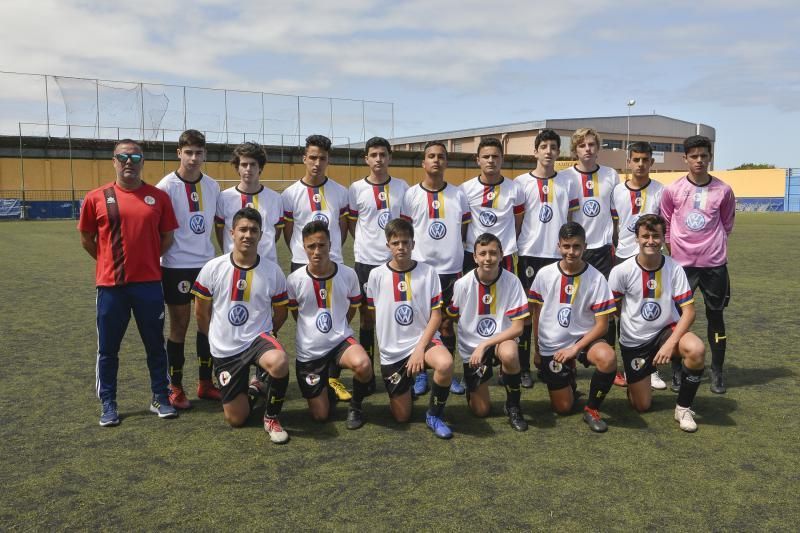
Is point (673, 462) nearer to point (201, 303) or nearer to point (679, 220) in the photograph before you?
point (679, 220)

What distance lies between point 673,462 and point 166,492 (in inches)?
107

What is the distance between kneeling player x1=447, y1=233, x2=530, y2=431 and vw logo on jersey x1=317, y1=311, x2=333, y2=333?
0.84m

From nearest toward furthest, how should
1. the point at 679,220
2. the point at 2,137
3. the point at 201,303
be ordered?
the point at 201,303 → the point at 679,220 → the point at 2,137

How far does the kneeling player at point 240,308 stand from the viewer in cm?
408

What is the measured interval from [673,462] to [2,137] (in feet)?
129

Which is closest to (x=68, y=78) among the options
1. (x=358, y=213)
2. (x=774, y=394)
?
(x=358, y=213)

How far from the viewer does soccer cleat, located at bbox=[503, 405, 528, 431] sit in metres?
4.01

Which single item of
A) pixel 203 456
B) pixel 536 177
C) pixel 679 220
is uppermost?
pixel 536 177

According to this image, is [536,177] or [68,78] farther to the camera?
[68,78]

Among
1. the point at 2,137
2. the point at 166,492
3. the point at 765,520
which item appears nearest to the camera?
the point at 765,520

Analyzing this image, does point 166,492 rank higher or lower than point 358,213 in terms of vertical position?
lower

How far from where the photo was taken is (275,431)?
3.88 m

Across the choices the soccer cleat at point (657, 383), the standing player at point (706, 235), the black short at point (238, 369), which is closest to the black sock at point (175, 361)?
the black short at point (238, 369)

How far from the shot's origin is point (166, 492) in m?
3.11
